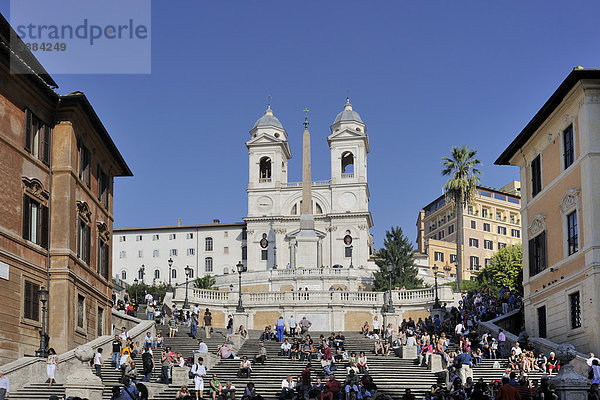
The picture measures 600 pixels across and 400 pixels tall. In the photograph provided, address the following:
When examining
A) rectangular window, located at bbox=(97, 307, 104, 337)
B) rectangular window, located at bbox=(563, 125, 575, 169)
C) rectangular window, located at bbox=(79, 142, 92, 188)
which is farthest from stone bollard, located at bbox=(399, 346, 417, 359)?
rectangular window, located at bbox=(79, 142, 92, 188)

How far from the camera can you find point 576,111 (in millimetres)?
35938

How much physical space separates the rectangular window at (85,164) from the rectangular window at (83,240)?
1.91 m

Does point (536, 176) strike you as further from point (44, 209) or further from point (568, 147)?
point (44, 209)

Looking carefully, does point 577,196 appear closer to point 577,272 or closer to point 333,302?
point 577,272

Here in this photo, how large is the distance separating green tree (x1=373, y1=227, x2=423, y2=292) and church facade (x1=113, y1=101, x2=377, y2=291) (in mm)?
9310

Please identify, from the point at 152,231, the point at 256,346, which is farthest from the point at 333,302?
the point at 152,231

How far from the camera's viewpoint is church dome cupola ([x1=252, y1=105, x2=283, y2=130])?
Answer: 395ft

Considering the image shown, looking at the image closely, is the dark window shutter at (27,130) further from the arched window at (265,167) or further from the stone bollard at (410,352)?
the arched window at (265,167)

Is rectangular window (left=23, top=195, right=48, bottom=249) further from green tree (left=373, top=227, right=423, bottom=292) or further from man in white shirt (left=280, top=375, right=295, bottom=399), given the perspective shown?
green tree (left=373, top=227, right=423, bottom=292)

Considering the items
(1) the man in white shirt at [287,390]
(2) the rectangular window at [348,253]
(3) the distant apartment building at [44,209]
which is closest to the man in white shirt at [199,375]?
(1) the man in white shirt at [287,390]

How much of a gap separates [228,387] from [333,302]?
2882 centimetres

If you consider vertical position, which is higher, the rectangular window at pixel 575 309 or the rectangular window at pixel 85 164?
the rectangular window at pixel 85 164

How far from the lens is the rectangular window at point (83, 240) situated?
37781mm

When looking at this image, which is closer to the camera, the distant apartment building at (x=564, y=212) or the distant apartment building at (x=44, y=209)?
the distant apartment building at (x=44, y=209)
